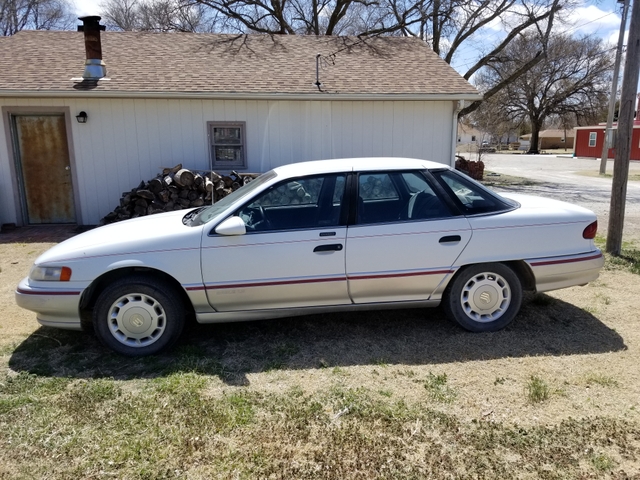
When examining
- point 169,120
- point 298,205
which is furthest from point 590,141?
point 298,205

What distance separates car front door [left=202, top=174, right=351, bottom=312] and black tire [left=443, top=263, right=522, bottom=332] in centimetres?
98

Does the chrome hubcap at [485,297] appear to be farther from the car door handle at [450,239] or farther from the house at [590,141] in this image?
the house at [590,141]

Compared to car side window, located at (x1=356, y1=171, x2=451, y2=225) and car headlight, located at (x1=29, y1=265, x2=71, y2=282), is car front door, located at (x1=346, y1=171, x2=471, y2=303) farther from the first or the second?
car headlight, located at (x1=29, y1=265, x2=71, y2=282)

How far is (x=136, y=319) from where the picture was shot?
158 inches

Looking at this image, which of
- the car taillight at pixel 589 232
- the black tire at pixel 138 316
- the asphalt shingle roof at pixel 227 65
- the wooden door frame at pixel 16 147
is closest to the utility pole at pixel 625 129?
the car taillight at pixel 589 232

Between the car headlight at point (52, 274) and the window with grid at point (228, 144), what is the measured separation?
6.68 m

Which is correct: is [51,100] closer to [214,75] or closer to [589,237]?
[214,75]

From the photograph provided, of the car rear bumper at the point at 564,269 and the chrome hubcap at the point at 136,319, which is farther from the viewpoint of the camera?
the car rear bumper at the point at 564,269

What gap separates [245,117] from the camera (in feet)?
34.0

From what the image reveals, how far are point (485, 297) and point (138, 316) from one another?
299 cm

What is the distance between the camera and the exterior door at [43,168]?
9.91 m

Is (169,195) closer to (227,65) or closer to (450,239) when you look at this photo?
(227,65)

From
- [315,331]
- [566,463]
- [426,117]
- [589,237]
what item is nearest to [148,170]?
[426,117]

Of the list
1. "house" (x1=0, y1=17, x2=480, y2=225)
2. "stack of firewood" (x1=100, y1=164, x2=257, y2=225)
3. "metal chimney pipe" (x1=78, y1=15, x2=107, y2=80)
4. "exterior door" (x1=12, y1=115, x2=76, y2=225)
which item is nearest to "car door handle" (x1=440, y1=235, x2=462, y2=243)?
"stack of firewood" (x1=100, y1=164, x2=257, y2=225)
